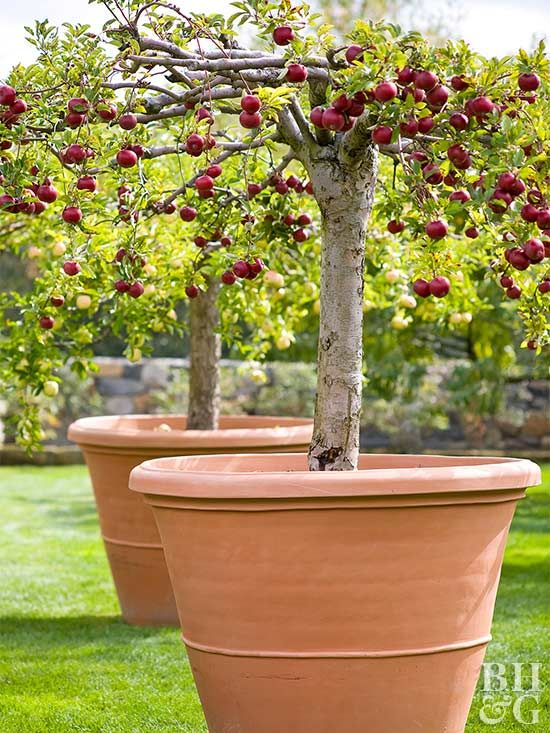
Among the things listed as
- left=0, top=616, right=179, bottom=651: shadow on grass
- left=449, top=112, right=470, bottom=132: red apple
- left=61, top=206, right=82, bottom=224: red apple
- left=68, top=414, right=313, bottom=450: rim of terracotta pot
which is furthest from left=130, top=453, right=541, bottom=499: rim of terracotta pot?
left=0, top=616, right=179, bottom=651: shadow on grass

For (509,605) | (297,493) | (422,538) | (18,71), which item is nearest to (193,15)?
(18,71)

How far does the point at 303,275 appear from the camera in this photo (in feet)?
14.0

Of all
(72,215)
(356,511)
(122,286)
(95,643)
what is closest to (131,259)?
(122,286)

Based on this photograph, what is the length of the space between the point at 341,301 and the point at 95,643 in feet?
6.05

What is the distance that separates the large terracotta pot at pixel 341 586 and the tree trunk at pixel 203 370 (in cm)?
200

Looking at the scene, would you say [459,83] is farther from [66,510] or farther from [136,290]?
[66,510]

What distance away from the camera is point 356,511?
219 cm

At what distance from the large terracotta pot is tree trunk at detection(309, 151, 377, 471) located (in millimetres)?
386

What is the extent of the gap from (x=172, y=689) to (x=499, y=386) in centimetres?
568

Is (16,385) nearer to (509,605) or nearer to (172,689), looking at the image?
(172,689)

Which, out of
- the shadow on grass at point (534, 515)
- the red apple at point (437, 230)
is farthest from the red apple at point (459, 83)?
the shadow on grass at point (534, 515)

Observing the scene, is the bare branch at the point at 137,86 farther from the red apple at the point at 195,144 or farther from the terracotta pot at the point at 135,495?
the terracotta pot at the point at 135,495

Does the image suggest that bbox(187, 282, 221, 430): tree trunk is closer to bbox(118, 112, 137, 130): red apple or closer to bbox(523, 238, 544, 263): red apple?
bbox(118, 112, 137, 130): red apple

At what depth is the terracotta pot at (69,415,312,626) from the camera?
3779 millimetres
